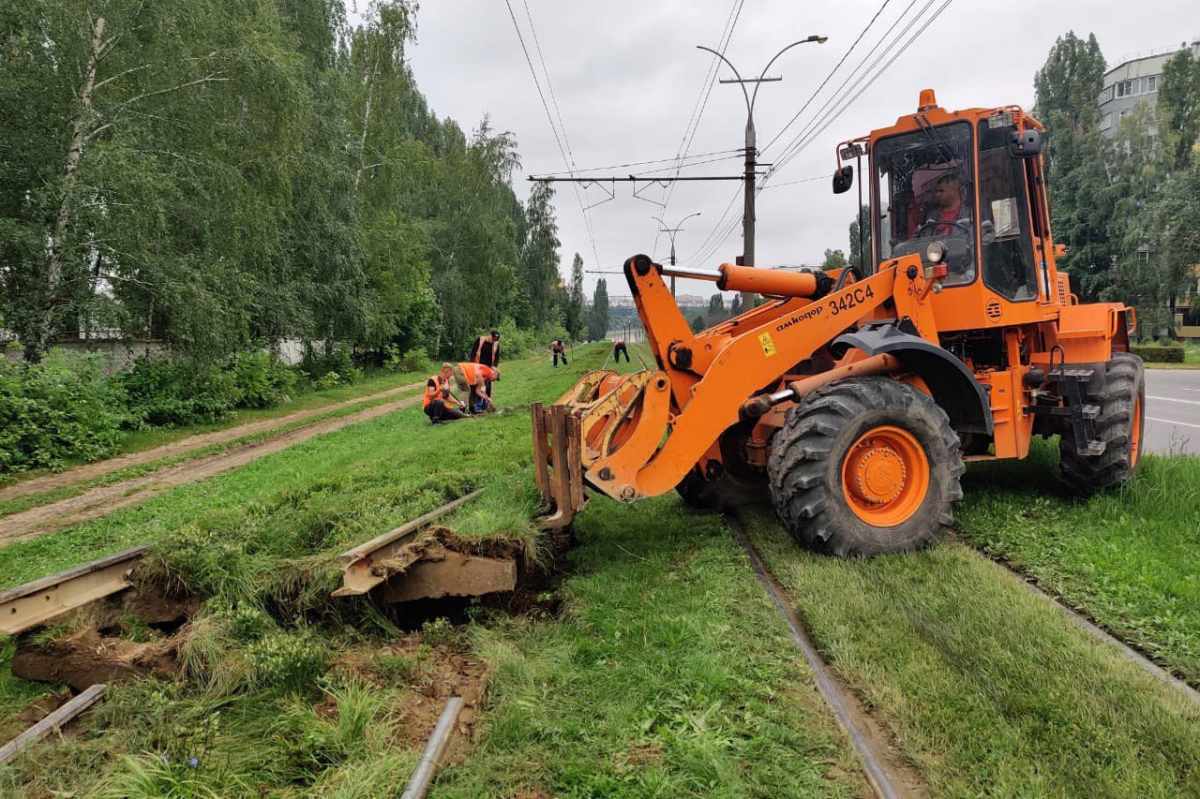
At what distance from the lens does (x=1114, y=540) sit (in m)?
5.20

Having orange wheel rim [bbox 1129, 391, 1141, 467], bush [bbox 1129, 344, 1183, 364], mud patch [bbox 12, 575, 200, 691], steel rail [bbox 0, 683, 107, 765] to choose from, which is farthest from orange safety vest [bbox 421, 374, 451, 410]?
bush [bbox 1129, 344, 1183, 364]

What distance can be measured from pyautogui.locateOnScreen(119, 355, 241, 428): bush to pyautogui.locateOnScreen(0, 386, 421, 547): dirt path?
220 cm

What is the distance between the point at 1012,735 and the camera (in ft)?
9.30

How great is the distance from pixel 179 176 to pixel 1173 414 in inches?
796

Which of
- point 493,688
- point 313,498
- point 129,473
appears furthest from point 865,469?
point 129,473

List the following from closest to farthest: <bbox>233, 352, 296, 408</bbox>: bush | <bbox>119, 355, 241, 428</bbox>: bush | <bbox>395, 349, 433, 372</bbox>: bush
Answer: <bbox>119, 355, 241, 428</bbox>: bush
<bbox>233, 352, 296, 408</bbox>: bush
<bbox>395, 349, 433, 372</bbox>: bush

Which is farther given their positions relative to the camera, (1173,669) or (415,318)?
(415,318)

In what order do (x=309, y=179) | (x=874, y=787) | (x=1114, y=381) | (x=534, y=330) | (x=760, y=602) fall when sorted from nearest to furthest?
(x=874, y=787) → (x=760, y=602) → (x=1114, y=381) → (x=309, y=179) → (x=534, y=330)

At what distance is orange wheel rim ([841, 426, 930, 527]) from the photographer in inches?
201

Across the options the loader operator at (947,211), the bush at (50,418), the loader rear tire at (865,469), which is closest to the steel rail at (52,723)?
the loader rear tire at (865,469)

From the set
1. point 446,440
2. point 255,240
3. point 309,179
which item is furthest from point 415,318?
point 446,440

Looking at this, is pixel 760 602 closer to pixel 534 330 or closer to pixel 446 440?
pixel 446 440

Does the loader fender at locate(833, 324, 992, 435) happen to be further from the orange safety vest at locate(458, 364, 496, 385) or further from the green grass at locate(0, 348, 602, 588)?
the orange safety vest at locate(458, 364, 496, 385)

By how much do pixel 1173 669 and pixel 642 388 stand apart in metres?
3.40
